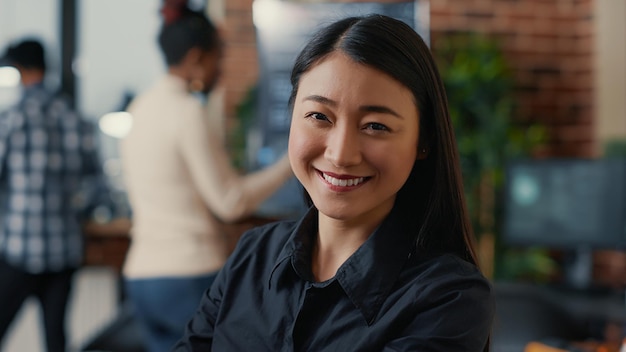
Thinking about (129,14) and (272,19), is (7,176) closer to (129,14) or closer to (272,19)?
(272,19)

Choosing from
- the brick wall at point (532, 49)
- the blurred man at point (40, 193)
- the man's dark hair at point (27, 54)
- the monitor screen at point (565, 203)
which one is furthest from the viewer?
the brick wall at point (532, 49)

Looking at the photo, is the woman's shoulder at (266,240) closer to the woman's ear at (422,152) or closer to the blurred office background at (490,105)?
the woman's ear at (422,152)

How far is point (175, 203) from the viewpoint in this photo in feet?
7.50

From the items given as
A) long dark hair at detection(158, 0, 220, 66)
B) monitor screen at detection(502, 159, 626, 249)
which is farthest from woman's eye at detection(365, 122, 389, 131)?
monitor screen at detection(502, 159, 626, 249)

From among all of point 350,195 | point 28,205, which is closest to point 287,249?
point 350,195

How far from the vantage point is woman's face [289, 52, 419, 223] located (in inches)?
38.8

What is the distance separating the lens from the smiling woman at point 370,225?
3.22 feet

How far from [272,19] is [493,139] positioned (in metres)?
1.29

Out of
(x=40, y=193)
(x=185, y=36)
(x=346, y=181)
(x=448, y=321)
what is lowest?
(x=40, y=193)

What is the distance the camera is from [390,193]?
1033 mm

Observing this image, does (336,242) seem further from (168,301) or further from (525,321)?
(525,321)

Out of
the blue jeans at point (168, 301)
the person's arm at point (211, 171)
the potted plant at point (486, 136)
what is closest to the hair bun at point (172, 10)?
the person's arm at point (211, 171)

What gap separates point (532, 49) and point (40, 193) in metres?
2.79

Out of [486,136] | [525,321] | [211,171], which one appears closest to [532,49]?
[486,136]
